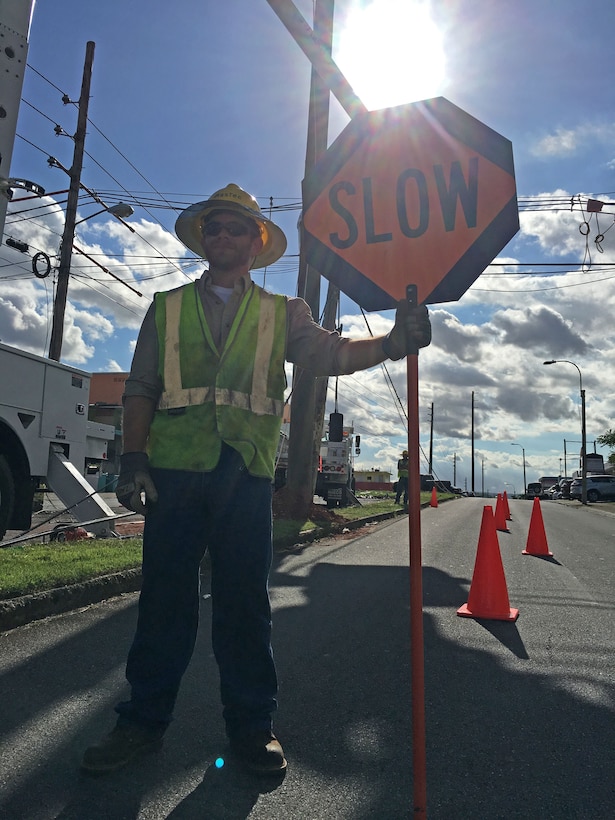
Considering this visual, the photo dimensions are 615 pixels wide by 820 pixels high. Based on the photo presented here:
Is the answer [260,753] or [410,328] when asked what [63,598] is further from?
[410,328]

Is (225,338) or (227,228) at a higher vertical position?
(227,228)

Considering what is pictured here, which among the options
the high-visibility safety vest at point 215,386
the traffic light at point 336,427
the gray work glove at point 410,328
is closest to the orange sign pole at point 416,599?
the gray work glove at point 410,328

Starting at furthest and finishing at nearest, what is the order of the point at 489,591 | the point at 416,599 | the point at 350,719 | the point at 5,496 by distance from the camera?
1. the point at 5,496
2. the point at 489,591
3. the point at 350,719
4. the point at 416,599

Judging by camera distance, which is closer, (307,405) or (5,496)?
(5,496)

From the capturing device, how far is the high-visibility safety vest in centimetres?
260

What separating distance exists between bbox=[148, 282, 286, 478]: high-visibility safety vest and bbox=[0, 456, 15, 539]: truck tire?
4.98 metres

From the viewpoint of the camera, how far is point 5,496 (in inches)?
273

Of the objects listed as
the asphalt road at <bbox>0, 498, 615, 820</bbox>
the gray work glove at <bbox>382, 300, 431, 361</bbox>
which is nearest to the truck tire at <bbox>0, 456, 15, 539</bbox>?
the asphalt road at <bbox>0, 498, 615, 820</bbox>

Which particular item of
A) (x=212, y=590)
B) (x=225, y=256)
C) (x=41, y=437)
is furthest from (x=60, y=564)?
(x=225, y=256)

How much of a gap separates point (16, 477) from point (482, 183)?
6.45 metres

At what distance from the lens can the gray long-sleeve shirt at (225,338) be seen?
107 inches

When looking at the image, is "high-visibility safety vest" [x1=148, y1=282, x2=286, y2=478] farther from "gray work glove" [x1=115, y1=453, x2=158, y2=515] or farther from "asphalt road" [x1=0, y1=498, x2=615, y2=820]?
"asphalt road" [x1=0, y1=498, x2=615, y2=820]

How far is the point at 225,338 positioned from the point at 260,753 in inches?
61.9

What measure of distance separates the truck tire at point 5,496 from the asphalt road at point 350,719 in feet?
7.92
